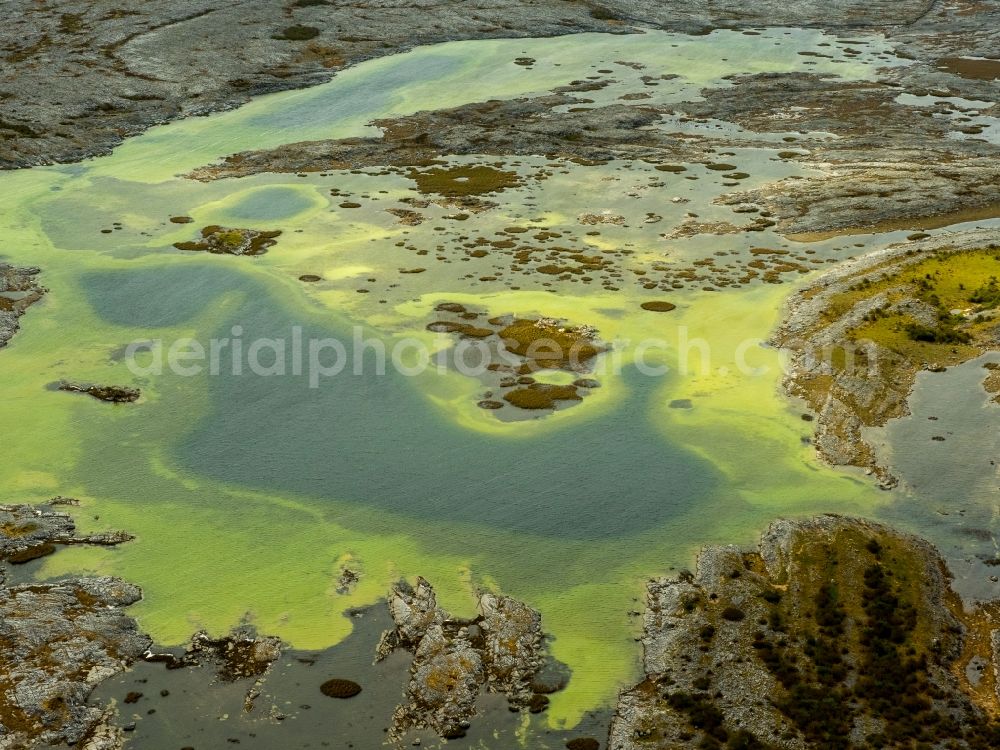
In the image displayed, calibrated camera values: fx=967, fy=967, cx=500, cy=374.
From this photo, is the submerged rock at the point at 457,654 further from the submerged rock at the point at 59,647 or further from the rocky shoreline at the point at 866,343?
the rocky shoreline at the point at 866,343

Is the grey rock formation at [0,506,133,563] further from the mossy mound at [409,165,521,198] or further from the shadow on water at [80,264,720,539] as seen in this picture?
the mossy mound at [409,165,521,198]

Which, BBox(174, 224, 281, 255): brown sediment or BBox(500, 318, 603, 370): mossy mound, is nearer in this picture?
BBox(500, 318, 603, 370): mossy mound

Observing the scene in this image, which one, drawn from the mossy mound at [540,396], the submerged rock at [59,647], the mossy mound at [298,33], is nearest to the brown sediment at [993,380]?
the mossy mound at [540,396]

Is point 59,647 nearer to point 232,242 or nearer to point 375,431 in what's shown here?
point 375,431

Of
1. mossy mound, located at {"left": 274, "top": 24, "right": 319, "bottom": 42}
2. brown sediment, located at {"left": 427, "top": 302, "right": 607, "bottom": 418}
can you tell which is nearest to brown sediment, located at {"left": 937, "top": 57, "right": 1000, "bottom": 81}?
mossy mound, located at {"left": 274, "top": 24, "right": 319, "bottom": 42}

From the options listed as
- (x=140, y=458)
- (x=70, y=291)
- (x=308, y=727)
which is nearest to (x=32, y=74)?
(x=70, y=291)

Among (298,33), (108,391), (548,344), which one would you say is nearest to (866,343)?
(548,344)

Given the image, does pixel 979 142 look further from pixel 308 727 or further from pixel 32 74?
pixel 32 74

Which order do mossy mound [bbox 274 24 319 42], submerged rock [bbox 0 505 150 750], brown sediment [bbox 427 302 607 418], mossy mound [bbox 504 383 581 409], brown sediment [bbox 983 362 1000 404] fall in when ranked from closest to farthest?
submerged rock [bbox 0 505 150 750] → brown sediment [bbox 983 362 1000 404] → mossy mound [bbox 504 383 581 409] → brown sediment [bbox 427 302 607 418] → mossy mound [bbox 274 24 319 42]
